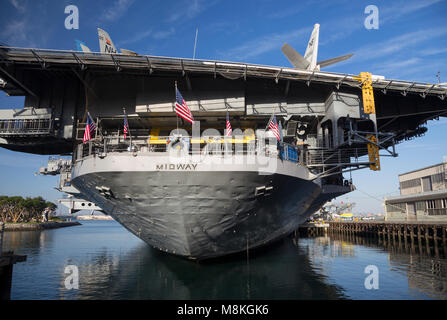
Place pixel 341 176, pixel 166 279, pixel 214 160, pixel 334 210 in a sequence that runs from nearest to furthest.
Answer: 1. pixel 214 160
2. pixel 166 279
3. pixel 341 176
4. pixel 334 210

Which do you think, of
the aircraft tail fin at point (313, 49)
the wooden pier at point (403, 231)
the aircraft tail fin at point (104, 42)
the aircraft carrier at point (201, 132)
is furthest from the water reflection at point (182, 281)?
the wooden pier at point (403, 231)

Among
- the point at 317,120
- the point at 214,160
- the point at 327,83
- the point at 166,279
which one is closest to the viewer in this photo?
the point at 214,160

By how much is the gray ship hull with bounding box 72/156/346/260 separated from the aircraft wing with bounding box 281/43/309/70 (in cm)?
847

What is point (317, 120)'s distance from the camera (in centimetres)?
1559

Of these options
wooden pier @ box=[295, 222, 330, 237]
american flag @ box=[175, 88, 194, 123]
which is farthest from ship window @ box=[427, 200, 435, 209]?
american flag @ box=[175, 88, 194, 123]

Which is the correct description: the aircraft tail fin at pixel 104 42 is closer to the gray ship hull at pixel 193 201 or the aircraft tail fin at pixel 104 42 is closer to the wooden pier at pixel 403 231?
the gray ship hull at pixel 193 201

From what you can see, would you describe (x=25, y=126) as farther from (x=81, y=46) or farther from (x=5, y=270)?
(x=5, y=270)

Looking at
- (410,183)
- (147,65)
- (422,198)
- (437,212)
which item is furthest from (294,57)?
(410,183)

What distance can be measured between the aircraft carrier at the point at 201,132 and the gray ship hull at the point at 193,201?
0.15 feet

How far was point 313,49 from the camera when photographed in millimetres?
16750
